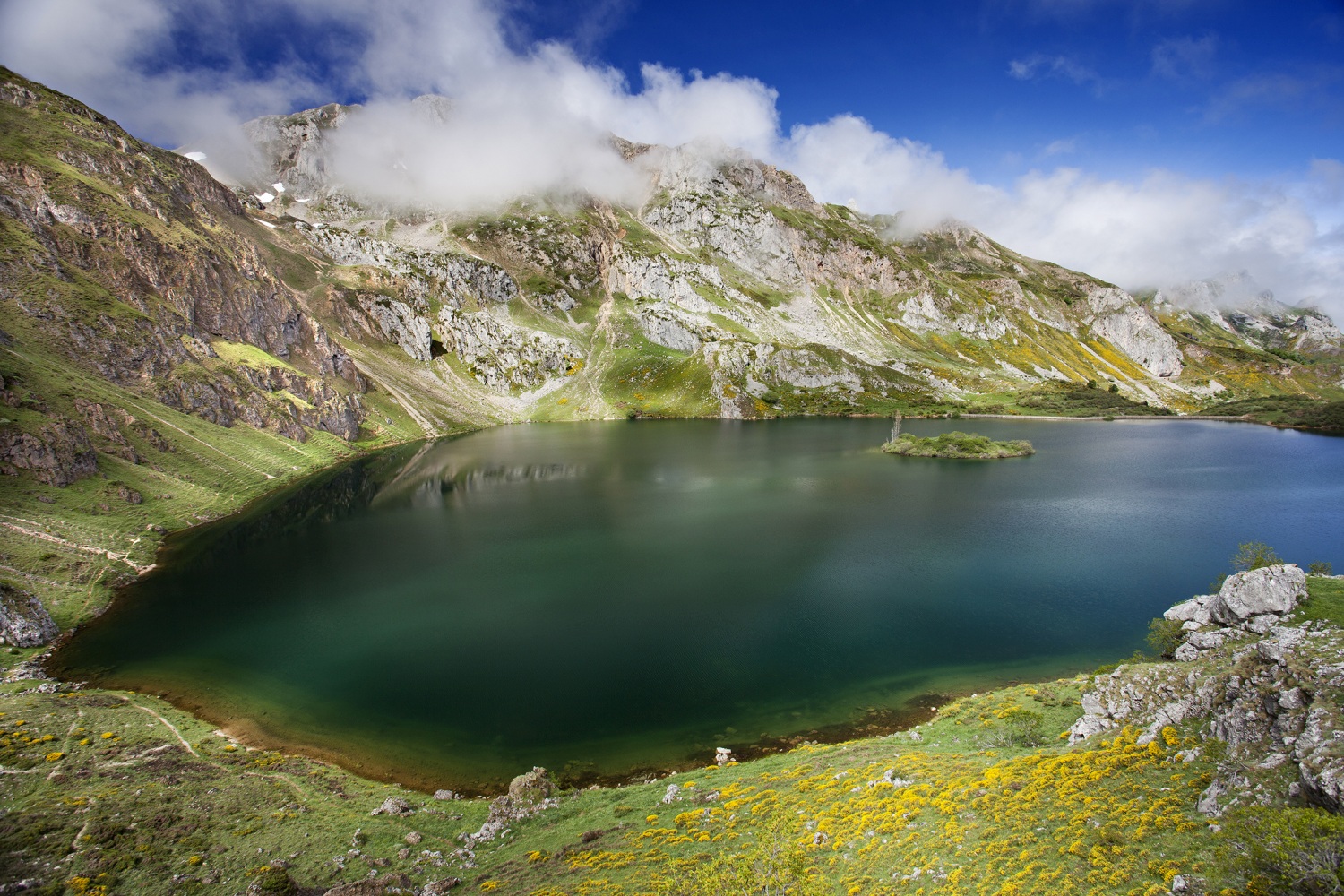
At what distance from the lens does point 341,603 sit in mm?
42281

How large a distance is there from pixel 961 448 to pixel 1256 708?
342 feet

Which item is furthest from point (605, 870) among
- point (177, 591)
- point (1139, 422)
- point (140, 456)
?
point (1139, 422)

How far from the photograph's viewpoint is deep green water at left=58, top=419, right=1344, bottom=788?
93.8ft

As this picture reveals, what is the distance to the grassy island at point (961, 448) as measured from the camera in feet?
353

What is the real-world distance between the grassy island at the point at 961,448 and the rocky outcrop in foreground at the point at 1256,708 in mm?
88558

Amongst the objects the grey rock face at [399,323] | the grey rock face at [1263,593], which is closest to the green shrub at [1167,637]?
the grey rock face at [1263,593]

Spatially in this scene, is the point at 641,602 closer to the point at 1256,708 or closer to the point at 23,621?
the point at 1256,708

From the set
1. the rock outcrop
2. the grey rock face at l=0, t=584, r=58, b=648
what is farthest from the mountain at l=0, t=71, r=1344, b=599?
the grey rock face at l=0, t=584, r=58, b=648

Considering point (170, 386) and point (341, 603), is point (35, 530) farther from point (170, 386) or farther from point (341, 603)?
point (170, 386)

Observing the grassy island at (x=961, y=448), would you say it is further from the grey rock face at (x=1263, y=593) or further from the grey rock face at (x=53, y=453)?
the grey rock face at (x=53, y=453)

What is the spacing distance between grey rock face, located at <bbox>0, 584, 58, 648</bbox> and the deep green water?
86.0 inches

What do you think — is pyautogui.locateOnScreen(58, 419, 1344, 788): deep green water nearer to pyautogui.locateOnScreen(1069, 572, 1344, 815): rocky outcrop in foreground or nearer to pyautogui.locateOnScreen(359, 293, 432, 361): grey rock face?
pyautogui.locateOnScreen(1069, 572, 1344, 815): rocky outcrop in foreground

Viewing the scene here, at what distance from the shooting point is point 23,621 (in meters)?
35.0

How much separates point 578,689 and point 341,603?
24.6 m
